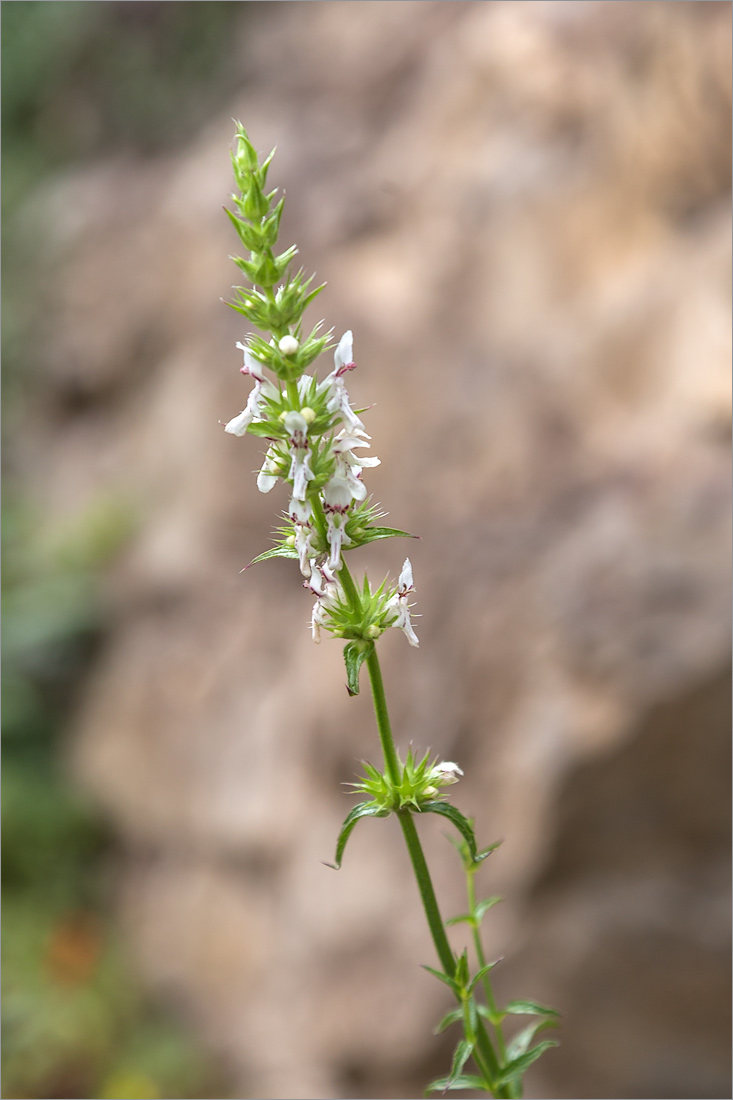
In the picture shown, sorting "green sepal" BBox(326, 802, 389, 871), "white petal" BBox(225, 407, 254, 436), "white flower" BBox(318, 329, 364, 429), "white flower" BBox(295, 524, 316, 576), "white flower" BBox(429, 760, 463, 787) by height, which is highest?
"white flower" BBox(318, 329, 364, 429)

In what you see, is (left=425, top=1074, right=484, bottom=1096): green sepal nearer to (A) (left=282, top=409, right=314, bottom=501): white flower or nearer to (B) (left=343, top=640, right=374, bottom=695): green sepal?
(B) (left=343, top=640, right=374, bottom=695): green sepal

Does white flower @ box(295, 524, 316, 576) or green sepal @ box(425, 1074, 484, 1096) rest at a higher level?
white flower @ box(295, 524, 316, 576)

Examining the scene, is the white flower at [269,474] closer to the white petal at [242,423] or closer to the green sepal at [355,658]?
the white petal at [242,423]

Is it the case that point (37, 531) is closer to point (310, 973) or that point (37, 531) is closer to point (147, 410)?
point (147, 410)

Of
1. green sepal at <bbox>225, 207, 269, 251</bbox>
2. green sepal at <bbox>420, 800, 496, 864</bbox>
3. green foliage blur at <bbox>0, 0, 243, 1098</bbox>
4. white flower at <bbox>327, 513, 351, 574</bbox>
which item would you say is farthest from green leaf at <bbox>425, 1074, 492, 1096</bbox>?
green foliage blur at <bbox>0, 0, 243, 1098</bbox>

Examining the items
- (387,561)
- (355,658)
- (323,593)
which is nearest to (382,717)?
(355,658)

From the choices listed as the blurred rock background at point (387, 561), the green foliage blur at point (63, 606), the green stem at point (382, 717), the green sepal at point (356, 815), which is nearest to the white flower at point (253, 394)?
the green stem at point (382, 717)
